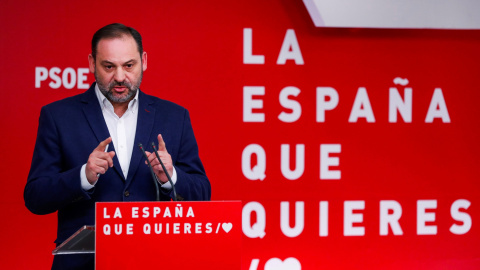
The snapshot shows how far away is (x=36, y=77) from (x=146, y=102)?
1218 millimetres

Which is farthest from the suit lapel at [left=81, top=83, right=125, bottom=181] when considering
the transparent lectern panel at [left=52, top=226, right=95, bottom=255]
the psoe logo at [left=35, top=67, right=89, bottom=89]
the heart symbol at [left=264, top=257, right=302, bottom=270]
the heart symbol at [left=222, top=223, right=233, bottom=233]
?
the heart symbol at [left=264, top=257, right=302, bottom=270]

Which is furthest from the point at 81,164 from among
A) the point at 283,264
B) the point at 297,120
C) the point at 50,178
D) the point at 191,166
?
the point at 283,264

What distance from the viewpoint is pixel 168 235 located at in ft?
4.05

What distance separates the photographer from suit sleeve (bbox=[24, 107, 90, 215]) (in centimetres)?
143

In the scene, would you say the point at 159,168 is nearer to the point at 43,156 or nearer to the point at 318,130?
the point at 43,156

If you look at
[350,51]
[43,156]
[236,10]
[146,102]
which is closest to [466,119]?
[350,51]

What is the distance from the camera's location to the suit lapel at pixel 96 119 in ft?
5.10

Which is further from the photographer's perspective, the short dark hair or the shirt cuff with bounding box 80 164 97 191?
the short dark hair

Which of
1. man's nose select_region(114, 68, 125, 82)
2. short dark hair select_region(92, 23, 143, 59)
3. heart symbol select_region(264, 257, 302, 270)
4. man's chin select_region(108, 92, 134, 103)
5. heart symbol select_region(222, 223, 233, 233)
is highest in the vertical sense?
short dark hair select_region(92, 23, 143, 59)

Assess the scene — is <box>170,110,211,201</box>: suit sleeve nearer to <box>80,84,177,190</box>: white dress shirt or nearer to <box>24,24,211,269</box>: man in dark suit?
<box>24,24,211,269</box>: man in dark suit

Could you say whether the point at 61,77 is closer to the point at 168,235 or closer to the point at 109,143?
the point at 109,143

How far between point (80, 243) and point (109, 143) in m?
0.35

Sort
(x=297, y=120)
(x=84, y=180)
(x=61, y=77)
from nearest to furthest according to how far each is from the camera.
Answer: (x=84, y=180), (x=61, y=77), (x=297, y=120)

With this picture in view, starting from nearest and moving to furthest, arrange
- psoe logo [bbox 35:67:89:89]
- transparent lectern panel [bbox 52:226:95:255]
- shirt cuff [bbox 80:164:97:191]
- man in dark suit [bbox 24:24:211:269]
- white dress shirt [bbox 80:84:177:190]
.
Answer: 1. transparent lectern panel [bbox 52:226:95:255]
2. shirt cuff [bbox 80:164:97:191]
3. man in dark suit [bbox 24:24:211:269]
4. white dress shirt [bbox 80:84:177:190]
5. psoe logo [bbox 35:67:89:89]
